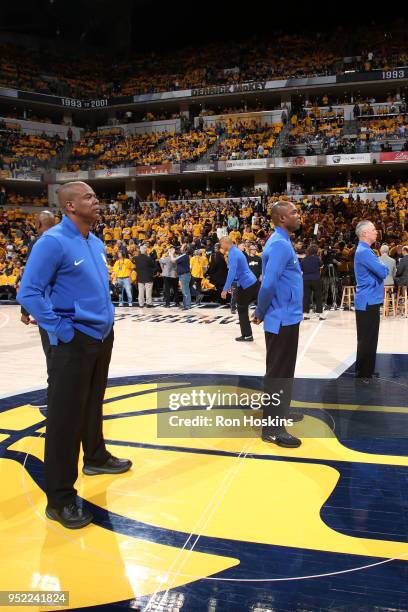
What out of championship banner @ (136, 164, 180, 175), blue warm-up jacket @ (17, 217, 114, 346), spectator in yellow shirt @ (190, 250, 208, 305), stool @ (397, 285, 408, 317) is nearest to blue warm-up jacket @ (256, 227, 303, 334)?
blue warm-up jacket @ (17, 217, 114, 346)

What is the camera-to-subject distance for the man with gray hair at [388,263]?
10425mm

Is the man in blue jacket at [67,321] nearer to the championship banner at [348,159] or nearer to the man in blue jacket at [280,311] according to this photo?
the man in blue jacket at [280,311]

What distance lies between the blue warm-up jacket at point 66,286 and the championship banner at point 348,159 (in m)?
22.3

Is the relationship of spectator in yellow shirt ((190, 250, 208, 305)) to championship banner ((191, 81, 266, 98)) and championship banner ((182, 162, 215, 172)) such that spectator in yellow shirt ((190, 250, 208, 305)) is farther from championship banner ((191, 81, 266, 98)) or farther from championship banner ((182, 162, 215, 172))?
championship banner ((191, 81, 266, 98))

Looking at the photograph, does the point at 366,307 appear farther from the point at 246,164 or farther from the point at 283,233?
the point at 246,164

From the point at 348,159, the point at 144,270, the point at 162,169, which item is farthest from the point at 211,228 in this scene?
the point at 162,169

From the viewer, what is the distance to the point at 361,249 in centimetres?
568

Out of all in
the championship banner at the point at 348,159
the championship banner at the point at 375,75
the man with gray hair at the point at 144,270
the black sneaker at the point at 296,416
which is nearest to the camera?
the black sneaker at the point at 296,416

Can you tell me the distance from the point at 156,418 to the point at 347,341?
451 centimetres

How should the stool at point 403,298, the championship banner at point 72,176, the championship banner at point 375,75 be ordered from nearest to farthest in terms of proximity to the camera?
the stool at point 403,298 < the championship banner at point 375,75 < the championship banner at point 72,176

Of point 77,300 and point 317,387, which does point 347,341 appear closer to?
point 317,387

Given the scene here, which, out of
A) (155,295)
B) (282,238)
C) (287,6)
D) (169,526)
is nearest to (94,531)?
(169,526)

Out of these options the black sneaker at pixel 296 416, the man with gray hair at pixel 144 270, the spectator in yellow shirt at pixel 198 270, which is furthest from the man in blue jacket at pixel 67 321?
the spectator in yellow shirt at pixel 198 270

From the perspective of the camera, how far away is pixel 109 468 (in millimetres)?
3428
